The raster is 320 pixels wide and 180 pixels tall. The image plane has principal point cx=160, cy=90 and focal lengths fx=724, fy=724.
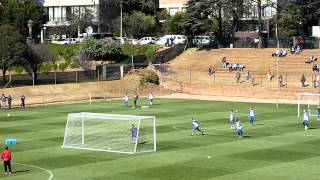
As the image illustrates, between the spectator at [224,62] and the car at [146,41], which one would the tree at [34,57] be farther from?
the car at [146,41]

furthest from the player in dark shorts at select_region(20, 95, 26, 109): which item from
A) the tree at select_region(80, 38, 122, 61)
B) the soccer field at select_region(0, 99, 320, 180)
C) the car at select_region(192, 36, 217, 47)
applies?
the car at select_region(192, 36, 217, 47)

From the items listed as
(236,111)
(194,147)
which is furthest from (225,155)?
(236,111)

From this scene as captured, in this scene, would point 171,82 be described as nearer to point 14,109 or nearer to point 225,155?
point 14,109

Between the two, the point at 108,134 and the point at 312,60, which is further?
the point at 312,60

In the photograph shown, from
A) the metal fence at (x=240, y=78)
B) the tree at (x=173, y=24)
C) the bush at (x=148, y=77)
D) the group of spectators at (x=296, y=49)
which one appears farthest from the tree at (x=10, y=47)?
the tree at (x=173, y=24)

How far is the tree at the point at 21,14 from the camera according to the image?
119456 millimetres

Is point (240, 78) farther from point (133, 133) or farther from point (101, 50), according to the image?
point (133, 133)

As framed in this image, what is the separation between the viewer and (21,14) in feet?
398

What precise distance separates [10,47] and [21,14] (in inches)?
1610

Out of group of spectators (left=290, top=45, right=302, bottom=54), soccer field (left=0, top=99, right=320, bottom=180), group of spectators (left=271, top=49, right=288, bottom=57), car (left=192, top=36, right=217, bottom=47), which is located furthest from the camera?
car (left=192, top=36, right=217, bottom=47)

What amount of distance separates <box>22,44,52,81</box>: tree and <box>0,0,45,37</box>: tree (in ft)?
94.0

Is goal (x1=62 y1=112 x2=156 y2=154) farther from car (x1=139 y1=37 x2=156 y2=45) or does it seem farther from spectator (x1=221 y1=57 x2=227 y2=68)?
car (x1=139 y1=37 x2=156 y2=45)

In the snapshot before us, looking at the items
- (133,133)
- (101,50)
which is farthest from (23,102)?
(101,50)

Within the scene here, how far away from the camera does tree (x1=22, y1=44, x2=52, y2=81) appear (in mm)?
86000
